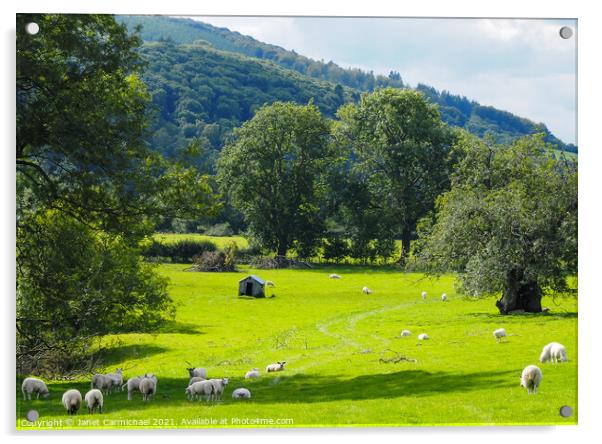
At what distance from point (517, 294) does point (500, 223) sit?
192 cm

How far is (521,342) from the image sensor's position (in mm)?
15703

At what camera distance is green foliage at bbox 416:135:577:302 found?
18750 millimetres

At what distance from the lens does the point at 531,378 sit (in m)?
13.1

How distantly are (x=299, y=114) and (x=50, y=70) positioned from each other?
17.4 feet

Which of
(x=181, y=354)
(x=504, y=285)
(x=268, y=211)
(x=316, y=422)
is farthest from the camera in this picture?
(x=504, y=285)

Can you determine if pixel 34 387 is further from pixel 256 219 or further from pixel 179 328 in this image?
pixel 256 219

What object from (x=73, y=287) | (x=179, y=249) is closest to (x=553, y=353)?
(x=179, y=249)

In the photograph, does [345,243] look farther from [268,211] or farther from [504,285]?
[504,285]

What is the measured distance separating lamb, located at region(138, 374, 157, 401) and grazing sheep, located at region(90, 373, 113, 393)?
0.52m

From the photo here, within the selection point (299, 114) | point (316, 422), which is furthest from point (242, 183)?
point (316, 422)

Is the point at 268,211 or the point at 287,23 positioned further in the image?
the point at 268,211

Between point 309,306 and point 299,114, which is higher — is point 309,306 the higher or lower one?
the lower one

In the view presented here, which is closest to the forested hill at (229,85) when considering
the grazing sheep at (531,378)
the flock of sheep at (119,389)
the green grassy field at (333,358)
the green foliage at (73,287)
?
the green foliage at (73,287)

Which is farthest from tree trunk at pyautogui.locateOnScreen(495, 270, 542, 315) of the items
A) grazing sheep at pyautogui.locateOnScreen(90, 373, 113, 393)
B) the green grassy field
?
grazing sheep at pyautogui.locateOnScreen(90, 373, 113, 393)
